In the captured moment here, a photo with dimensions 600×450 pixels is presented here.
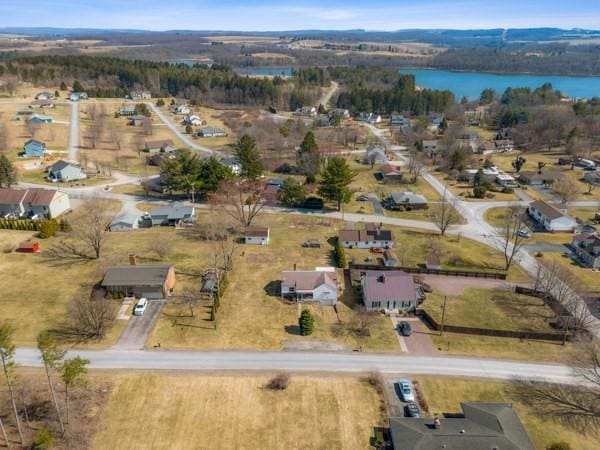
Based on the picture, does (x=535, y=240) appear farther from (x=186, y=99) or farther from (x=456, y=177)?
(x=186, y=99)

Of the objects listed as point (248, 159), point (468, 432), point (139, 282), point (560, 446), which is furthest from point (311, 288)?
point (248, 159)

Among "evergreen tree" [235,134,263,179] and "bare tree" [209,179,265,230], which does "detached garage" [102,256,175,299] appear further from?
"evergreen tree" [235,134,263,179]

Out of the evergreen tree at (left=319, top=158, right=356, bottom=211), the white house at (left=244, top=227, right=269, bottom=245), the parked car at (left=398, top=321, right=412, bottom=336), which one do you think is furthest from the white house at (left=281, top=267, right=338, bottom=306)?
the evergreen tree at (left=319, top=158, right=356, bottom=211)

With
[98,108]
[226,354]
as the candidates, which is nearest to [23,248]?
[226,354]

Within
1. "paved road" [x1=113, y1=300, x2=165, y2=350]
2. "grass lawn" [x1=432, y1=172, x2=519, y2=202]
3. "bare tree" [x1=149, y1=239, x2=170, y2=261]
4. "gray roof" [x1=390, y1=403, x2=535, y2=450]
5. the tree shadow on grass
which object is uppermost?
"gray roof" [x1=390, y1=403, x2=535, y2=450]

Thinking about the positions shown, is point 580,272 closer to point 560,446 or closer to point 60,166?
point 560,446

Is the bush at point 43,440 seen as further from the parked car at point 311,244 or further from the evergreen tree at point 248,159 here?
the evergreen tree at point 248,159

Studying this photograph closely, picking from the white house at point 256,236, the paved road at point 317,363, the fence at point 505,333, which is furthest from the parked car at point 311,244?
the paved road at point 317,363
